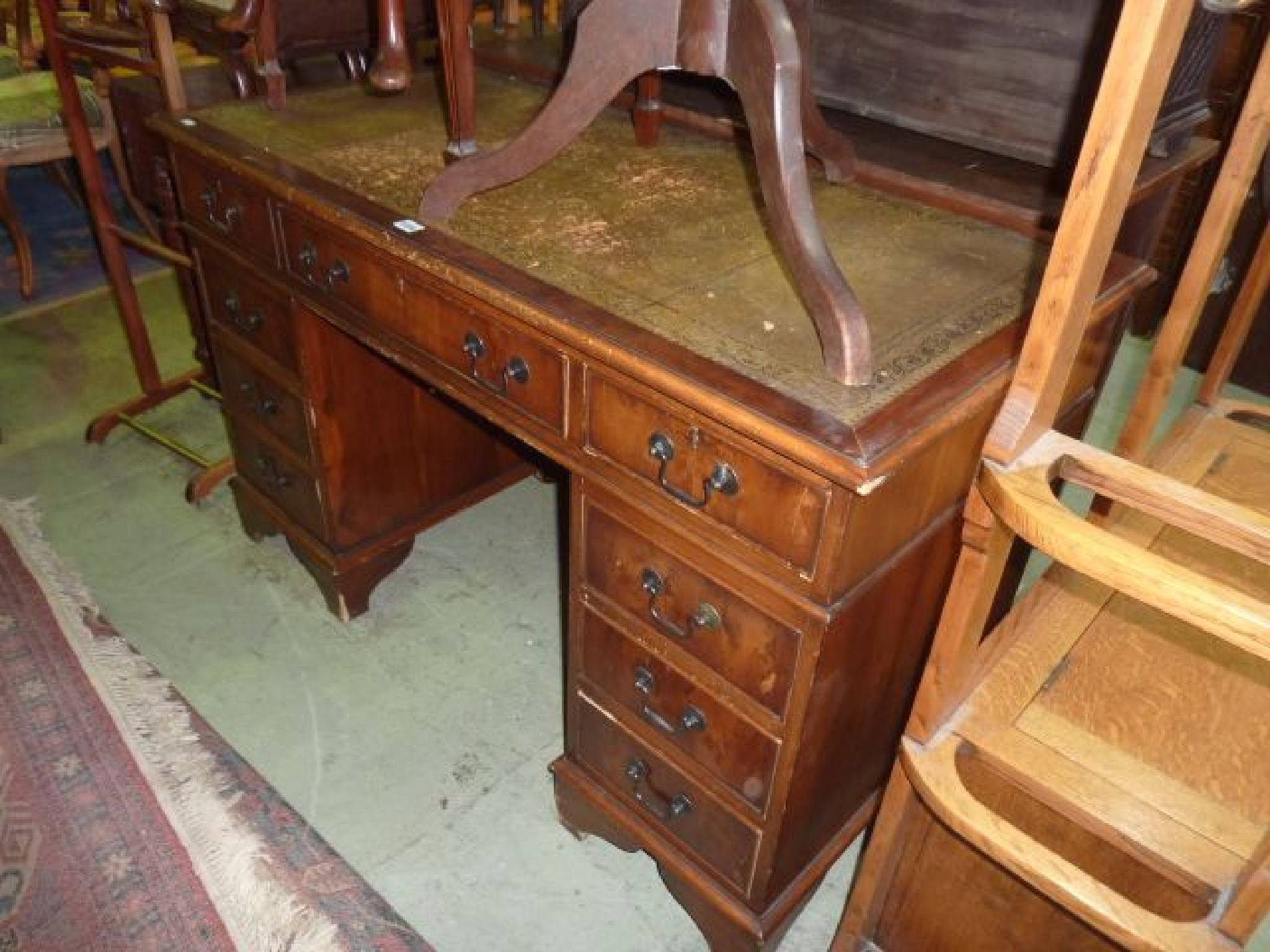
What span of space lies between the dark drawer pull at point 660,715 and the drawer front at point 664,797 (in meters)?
0.07

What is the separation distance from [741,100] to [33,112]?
2.81 meters

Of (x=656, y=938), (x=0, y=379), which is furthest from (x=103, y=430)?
(x=656, y=938)

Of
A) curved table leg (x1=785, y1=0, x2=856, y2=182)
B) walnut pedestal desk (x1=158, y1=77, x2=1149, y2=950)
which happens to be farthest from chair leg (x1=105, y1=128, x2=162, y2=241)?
curved table leg (x1=785, y1=0, x2=856, y2=182)

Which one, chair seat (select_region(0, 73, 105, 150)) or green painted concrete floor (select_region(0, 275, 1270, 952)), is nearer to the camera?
green painted concrete floor (select_region(0, 275, 1270, 952))

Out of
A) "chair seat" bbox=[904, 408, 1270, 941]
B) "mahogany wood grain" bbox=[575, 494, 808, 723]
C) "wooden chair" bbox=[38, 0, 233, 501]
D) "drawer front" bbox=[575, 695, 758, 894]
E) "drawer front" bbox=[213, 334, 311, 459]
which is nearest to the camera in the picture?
"chair seat" bbox=[904, 408, 1270, 941]

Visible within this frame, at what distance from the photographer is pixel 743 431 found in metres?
1.07

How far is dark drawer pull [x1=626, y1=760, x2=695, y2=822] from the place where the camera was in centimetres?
151

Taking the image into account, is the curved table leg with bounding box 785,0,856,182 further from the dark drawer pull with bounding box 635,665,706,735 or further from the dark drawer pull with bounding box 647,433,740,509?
the dark drawer pull with bounding box 635,665,706,735

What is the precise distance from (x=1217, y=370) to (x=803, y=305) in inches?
30.8

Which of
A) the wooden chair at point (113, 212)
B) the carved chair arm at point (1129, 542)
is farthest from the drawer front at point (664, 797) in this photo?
the wooden chair at point (113, 212)

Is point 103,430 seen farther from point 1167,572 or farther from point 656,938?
point 1167,572

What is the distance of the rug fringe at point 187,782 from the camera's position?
1648mm

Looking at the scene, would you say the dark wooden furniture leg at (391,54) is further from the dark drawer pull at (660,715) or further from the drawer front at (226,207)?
the dark drawer pull at (660,715)

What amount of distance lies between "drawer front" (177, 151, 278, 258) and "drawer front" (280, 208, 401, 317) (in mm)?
70
